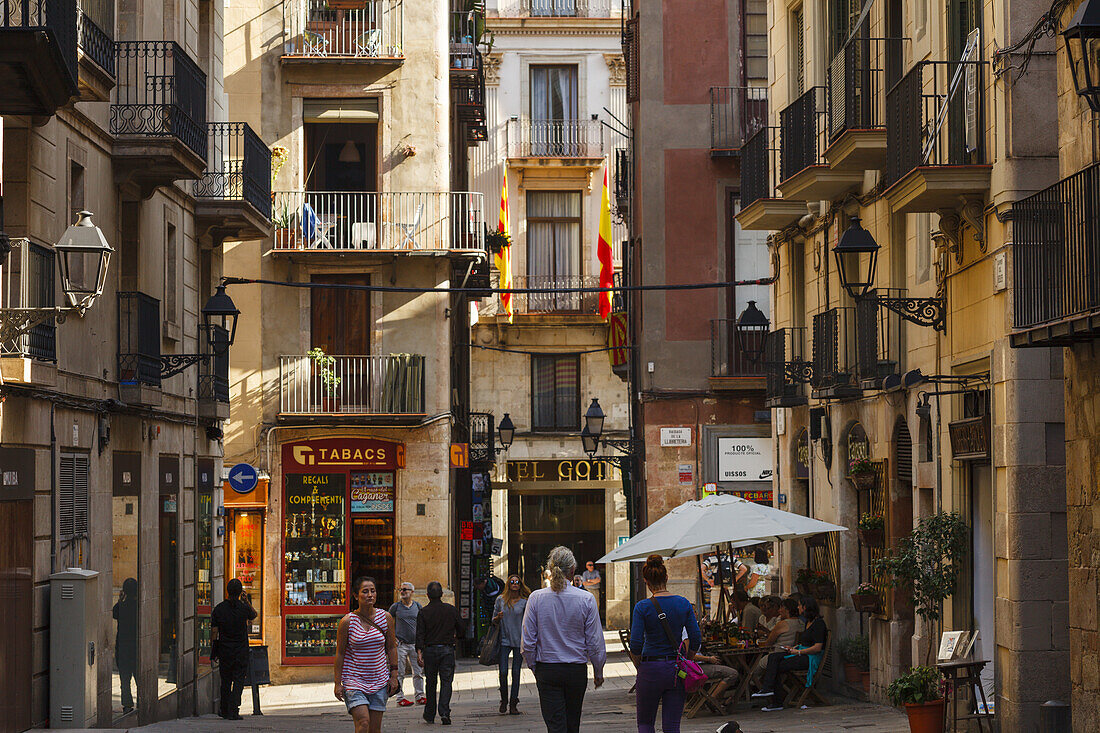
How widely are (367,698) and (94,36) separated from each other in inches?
272

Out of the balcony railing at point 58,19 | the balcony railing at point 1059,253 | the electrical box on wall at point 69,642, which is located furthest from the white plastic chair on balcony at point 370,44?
the balcony railing at point 1059,253

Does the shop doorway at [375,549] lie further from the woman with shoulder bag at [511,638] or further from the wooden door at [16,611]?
the wooden door at [16,611]

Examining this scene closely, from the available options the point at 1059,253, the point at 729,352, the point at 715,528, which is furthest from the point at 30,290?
the point at 729,352

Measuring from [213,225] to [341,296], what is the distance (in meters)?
7.21

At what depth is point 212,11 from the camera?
76.7 feet

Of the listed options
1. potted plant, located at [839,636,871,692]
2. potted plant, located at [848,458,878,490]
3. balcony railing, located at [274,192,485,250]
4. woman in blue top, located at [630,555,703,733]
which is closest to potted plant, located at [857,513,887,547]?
potted plant, located at [848,458,878,490]

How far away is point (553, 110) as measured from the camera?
44656 mm

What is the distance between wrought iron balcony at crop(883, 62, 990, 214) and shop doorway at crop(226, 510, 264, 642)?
655 inches

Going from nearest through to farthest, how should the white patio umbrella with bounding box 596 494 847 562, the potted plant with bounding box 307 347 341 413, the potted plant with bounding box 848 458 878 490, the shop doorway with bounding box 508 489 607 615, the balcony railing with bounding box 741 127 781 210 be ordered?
the white patio umbrella with bounding box 596 494 847 562
the potted plant with bounding box 848 458 878 490
the balcony railing with bounding box 741 127 781 210
the potted plant with bounding box 307 347 341 413
the shop doorway with bounding box 508 489 607 615

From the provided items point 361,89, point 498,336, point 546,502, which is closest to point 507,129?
point 498,336

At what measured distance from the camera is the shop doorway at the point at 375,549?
2961 centimetres

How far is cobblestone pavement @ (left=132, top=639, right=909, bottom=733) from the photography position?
53.8 feet

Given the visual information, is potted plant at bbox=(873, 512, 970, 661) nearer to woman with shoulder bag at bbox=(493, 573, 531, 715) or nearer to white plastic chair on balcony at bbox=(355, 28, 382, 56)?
woman with shoulder bag at bbox=(493, 573, 531, 715)

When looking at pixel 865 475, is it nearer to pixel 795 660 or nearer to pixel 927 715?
pixel 795 660
